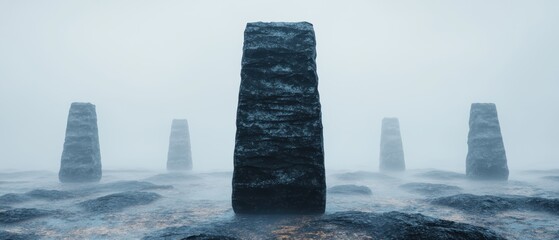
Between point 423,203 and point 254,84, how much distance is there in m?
4.58

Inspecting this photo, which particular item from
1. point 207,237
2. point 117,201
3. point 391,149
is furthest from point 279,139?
point 391,149

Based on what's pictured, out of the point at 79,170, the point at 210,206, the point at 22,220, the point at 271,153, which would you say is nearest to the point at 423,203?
the point at 271,153

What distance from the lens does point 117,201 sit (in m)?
7.59

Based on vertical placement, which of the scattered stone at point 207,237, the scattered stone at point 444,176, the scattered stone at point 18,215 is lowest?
the scattered stone at point 444,176

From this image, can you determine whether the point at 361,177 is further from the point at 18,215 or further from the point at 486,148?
the point at 18,215

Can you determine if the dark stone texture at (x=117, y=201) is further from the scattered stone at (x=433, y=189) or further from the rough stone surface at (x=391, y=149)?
the rough stone surface at (x=391, y=149)

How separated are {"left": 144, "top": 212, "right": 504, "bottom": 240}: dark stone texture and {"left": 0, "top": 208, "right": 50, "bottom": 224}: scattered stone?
2907 mm

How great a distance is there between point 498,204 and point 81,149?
45.1 feet

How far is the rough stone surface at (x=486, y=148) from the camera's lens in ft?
45.5

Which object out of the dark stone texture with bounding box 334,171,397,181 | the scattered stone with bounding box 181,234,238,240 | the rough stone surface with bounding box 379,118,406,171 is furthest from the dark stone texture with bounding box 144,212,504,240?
the rough stone surface with bounding box 379,118,406,171

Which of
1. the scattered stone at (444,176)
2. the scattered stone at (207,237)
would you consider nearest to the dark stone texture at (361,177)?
the scattered stone at (444,176)

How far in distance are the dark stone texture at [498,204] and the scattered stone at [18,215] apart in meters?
7.71

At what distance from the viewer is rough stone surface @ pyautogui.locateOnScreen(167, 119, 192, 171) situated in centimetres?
2138

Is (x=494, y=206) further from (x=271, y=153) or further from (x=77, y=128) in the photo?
(x=77, y=128)
